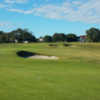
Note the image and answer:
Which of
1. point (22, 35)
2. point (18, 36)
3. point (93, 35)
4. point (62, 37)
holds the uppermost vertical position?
point (22, 35)

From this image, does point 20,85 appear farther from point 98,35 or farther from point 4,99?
point 98,35

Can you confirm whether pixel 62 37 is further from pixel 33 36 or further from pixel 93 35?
pixel 93 35

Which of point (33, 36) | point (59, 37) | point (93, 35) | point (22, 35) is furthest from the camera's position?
point (33, 36)

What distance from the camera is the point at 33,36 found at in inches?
4306

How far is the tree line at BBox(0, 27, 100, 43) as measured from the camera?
89.6 meters

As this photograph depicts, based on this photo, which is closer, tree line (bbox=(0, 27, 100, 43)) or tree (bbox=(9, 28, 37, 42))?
tree line (bbox=(0, 27, 100, 43))

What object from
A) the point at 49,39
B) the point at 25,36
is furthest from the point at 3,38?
the point at 49,39

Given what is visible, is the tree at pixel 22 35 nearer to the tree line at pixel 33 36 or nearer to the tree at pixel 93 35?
the tree line at pixel 33 36

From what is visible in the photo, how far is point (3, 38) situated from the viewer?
90250 mm

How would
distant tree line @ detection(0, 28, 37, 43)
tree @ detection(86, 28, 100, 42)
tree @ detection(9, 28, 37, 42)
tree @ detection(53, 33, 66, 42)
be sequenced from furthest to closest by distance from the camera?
tree @ detection(53, 33, 66, 42)
tree @ detection(9, 28, 37, 42)
distant tree line @ detection(0, 28, 37, 43)
tree @ detection(86, 28, 100, 42)

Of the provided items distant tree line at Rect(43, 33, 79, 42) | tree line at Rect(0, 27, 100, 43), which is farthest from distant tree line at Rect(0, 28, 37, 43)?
distant tree line at Rect(43, 33, 79, 42)

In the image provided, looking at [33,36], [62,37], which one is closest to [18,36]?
[33,36]

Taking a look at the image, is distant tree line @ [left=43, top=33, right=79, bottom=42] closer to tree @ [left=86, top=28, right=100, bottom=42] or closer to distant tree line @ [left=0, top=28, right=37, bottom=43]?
tree @ [left=86, top=28, right=100, bottom=42]

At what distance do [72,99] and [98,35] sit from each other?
9013 centimetres
